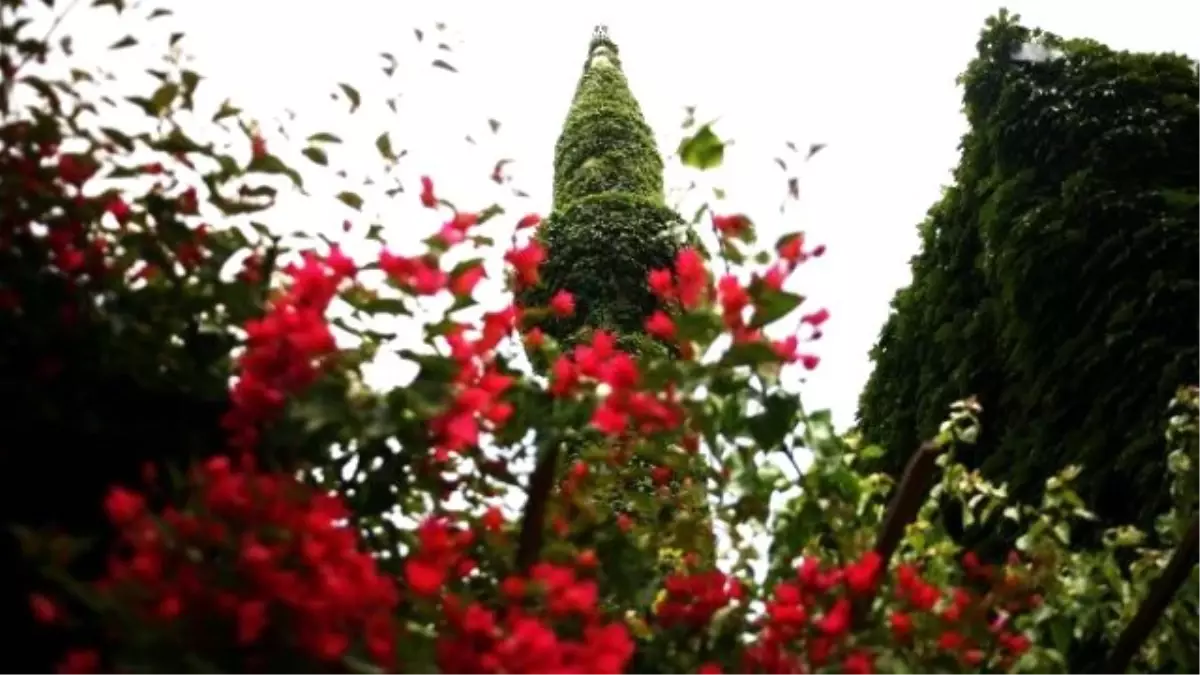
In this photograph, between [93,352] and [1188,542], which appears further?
[1188,542]

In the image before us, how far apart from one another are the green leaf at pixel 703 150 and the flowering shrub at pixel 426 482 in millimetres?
11

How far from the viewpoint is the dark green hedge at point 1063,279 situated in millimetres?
6016

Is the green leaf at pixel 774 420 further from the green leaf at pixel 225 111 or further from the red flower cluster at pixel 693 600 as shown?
the green leaf at pixel 225 111

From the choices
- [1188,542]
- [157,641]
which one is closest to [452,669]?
[157,641]

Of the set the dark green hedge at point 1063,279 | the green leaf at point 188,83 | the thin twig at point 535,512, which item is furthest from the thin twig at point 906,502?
the dark green hedge at point 1063,279

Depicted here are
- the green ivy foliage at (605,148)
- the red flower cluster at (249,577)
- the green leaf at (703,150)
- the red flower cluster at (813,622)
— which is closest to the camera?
the red flower cluster at (249,577)

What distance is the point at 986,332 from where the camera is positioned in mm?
7059

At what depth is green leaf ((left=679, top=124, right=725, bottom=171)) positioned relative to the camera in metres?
2.16

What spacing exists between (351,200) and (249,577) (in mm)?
1109

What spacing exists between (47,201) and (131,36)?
38 centimetres

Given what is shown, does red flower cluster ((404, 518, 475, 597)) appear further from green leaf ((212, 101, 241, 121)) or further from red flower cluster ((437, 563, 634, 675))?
green leaf ((212, 101, 241, 121))

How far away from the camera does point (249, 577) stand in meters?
1.30

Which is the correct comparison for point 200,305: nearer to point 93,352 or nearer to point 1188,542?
point 93,352

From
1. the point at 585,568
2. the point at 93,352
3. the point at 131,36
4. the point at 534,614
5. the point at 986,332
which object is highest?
the point at 986,332
